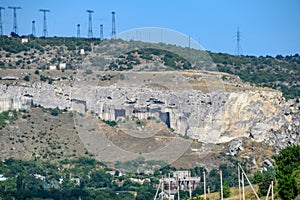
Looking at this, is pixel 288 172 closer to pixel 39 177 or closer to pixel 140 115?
pixel 39 177

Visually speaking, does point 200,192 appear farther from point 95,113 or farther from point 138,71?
point 138,71

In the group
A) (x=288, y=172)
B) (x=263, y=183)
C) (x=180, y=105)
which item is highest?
(x=180, y=105)

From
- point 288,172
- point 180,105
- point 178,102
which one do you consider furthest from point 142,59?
point 288,172

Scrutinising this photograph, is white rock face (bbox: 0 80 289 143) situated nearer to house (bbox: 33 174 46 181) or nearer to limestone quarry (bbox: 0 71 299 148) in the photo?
limestone quarry (bbox: 0 71 299 148)

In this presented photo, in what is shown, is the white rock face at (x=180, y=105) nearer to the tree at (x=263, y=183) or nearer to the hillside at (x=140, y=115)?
the hillside at (x=140, y=115)

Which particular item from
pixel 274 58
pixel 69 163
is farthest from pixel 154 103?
pixel 274 58
